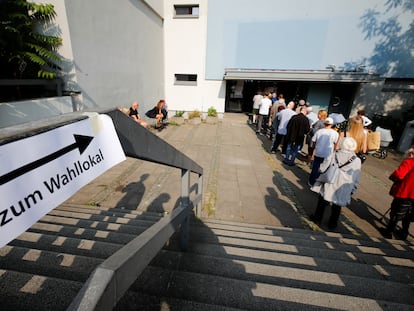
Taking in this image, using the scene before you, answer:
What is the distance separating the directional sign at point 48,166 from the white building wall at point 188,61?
1262cm

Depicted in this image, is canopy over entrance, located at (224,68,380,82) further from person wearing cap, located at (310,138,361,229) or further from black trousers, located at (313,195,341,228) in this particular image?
black trousers, located at (313,195,341,228)

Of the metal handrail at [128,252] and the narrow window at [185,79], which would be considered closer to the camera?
the metal handrail at [128,252]

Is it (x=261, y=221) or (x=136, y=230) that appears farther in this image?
(x=261, y=221)

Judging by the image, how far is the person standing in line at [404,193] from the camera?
3021mm

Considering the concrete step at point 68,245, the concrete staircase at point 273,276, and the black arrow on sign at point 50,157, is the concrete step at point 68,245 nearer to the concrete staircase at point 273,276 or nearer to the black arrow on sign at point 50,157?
the concrete staircase at point 273,276

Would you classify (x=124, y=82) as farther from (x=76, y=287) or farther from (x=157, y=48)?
(x=76, y=287)

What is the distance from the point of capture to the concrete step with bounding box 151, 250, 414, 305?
177 cm

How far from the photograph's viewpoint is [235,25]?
11.5m

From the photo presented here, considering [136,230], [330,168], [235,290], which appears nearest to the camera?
[235,290]

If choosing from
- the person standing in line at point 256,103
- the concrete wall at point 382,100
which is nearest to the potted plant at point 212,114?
the person standing in line at point 256,103

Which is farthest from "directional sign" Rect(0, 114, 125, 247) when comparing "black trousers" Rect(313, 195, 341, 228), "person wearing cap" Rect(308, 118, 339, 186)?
"person wearing cap" Rect(308, 118, 339, 186)

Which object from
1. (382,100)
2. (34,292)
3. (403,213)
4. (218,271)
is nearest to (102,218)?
(34,292)

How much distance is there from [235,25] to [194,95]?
4.44 meters

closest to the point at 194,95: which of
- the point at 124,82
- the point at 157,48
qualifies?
the point at 157,48
